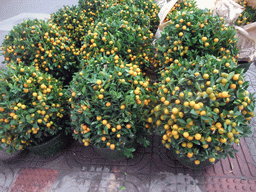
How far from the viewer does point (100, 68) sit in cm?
Result: 226

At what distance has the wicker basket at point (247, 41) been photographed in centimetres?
318

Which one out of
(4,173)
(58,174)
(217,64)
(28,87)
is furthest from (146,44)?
(4,173)

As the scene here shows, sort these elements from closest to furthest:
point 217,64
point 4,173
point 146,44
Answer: point 217,64 → point 4,173 → point 146,44

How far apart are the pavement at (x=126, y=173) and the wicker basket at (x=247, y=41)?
4.37 feet

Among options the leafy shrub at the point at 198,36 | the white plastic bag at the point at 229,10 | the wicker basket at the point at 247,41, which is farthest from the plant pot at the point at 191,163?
the white plastic bag at the point at 229,10

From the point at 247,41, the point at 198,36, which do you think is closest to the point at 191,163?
the point at 198,36

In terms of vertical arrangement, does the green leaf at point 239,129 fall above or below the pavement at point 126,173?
above

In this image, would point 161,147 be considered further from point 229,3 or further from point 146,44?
point 229,3

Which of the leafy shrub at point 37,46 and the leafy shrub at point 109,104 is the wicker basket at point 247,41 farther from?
the leafy shrub at point 37,46

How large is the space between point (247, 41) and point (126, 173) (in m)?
3.08

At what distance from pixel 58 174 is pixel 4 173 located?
86cm

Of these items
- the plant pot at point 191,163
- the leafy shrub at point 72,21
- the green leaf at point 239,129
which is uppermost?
the leafy shrub at point 72,21

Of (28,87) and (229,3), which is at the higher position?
(229,3)

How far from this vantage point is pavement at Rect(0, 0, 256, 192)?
2236mm
